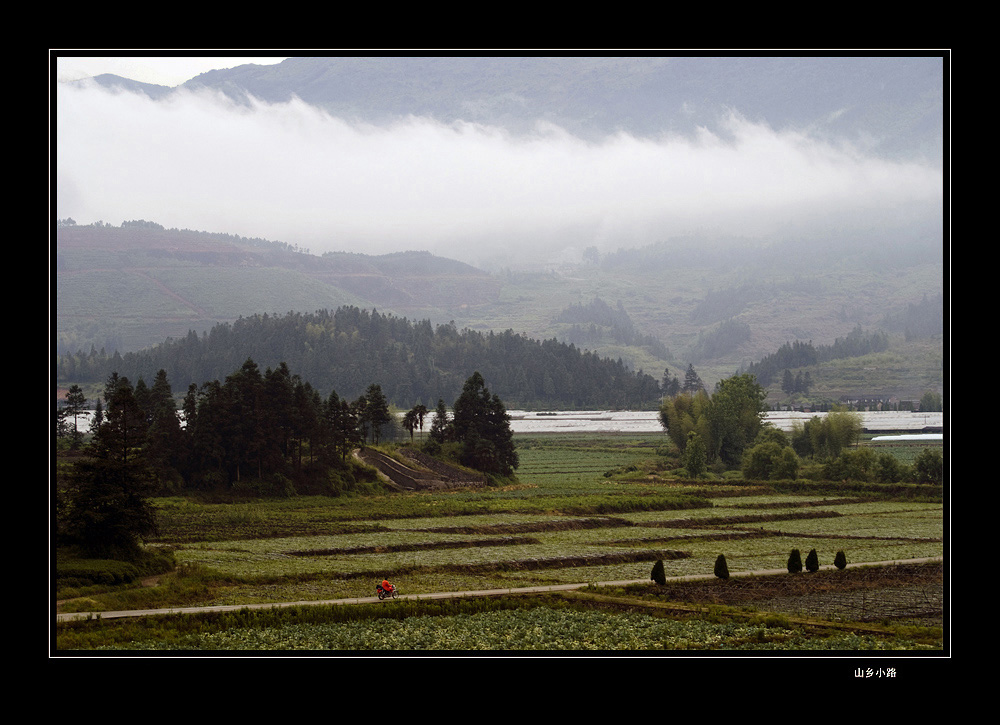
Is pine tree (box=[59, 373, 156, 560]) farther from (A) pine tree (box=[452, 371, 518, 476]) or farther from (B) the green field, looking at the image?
(A) pine tree (box=[452, 371, 518, 476])

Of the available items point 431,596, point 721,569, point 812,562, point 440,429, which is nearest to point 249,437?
point 440,429

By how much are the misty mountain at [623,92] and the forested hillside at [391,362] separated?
66.5 meters

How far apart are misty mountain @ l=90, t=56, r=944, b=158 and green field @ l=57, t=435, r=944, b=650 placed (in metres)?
15.8

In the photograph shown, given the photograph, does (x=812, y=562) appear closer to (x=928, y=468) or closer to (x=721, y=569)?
(x=721, y=569)

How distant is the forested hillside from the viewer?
366 ft

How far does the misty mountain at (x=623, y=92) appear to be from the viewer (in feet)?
92.8

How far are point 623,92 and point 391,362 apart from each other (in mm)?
99830

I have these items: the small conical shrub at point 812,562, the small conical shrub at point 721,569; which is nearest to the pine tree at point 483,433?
Answer: the small conical shrub at point 812,562

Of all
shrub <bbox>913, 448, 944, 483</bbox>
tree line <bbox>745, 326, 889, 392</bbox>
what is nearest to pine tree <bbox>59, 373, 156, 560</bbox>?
shrub <bbox>913, 448, 944, 483</bbox>

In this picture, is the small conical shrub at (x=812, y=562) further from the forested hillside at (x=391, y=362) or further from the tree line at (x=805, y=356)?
the tree line at (x=805, y=356)

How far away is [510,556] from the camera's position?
96.4ft
